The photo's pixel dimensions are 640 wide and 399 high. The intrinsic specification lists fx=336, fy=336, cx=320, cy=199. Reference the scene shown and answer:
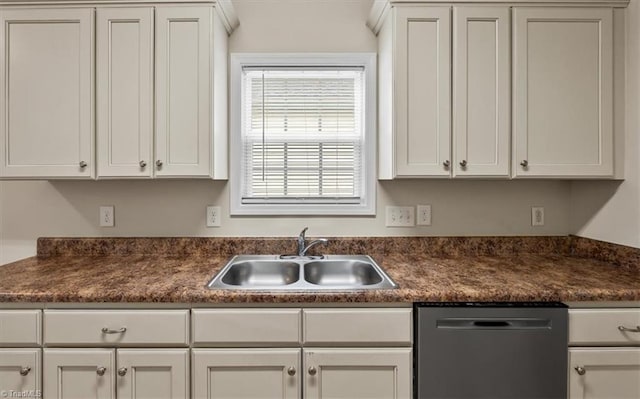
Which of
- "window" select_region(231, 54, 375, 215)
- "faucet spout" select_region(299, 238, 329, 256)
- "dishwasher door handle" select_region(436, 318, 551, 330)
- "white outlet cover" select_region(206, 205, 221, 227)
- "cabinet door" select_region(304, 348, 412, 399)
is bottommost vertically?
"cabinet door" select_region(304, 348, 412, 399)

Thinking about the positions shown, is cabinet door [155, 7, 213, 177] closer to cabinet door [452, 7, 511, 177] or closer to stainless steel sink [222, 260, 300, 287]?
stainless steel sink [222, 260, 300, 287]

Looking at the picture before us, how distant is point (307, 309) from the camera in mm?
1328

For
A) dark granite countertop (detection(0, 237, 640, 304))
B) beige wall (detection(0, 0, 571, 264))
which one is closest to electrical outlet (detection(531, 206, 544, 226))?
beige wall (detection(0, 0, 571, 264))

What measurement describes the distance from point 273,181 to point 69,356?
127 cm

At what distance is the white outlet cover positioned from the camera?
2029 mm

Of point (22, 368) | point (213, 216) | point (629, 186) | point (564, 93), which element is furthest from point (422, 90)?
point (22, 368)

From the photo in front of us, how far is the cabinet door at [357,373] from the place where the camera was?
132 cm

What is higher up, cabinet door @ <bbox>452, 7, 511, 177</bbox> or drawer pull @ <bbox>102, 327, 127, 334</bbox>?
cabinet door @ <bbox>452, 7, 511, 177</bbox>

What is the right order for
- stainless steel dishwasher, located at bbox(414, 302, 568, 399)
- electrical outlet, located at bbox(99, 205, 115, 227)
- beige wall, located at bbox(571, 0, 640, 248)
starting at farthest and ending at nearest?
electrical outlet, located at bbox(99, 205, 115, 227) < beige wall, located at bbox(571, 0, 640, 248) < stainless steel dishwasher, located at bbox(414, 302, 568, 399)

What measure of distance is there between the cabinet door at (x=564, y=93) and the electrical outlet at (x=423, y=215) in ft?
1.78

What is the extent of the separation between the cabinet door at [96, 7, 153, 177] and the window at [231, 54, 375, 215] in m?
0.53

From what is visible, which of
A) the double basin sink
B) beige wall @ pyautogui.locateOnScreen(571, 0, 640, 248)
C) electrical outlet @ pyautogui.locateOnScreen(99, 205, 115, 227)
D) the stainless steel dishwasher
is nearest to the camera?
the stainless steel dishwasher

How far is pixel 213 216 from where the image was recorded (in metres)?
2.03

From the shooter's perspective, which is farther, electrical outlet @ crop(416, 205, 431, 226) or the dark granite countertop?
electrical outlet @ crop(416, 205, 431, 226)
